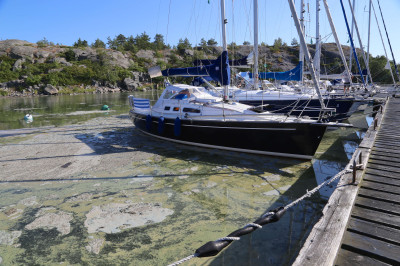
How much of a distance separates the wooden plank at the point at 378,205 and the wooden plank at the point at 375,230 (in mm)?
429

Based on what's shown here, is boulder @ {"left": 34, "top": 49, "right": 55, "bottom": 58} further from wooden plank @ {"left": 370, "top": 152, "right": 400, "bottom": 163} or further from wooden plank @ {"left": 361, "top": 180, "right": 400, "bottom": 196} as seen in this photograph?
wooden plank @ {"left": 361, "top": 180, "right": 400, "bottom": 196}

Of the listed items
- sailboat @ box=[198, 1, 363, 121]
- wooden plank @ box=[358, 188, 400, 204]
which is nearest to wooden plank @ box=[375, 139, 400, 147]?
wooden plank @ box=[358, 188, 400, 204]

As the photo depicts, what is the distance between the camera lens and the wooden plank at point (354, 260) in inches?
95.0

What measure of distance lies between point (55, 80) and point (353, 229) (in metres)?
62.8

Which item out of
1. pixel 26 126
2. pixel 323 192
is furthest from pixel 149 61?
pixel 323 192

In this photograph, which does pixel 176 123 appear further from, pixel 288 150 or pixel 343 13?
pixel 343 13

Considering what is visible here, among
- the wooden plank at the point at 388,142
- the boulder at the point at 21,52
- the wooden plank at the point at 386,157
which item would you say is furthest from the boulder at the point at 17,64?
the wooden plank at the point at 386,157

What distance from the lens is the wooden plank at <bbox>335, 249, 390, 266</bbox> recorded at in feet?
7.91

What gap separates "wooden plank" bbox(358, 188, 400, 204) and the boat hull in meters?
3.87

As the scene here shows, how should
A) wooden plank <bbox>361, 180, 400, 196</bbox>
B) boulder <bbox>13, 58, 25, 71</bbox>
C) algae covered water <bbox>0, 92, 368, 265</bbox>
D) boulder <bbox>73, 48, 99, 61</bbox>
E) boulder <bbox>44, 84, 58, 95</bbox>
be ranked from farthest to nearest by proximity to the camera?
boulder <bbox>73, 48, 99, 61</bbox> → boulder <bbox>13, 58, 25, 71</bbox> → boulder <bbox>44, 84, 58, 95</bbox> → algae covered water <bbox>0, 92, 368, 265</bbox> → wooden plank <bbox>361, 180, 400, 196</bbox>

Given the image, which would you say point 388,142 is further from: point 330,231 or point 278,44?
point 278,44

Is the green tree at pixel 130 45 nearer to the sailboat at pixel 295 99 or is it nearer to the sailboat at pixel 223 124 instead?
the sailboat at pixel 295 99

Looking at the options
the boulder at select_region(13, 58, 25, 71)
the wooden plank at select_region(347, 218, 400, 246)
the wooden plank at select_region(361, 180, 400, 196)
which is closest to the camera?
the wooden plank at select_region(347, 218, 400, 246)

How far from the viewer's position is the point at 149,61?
78500mm
